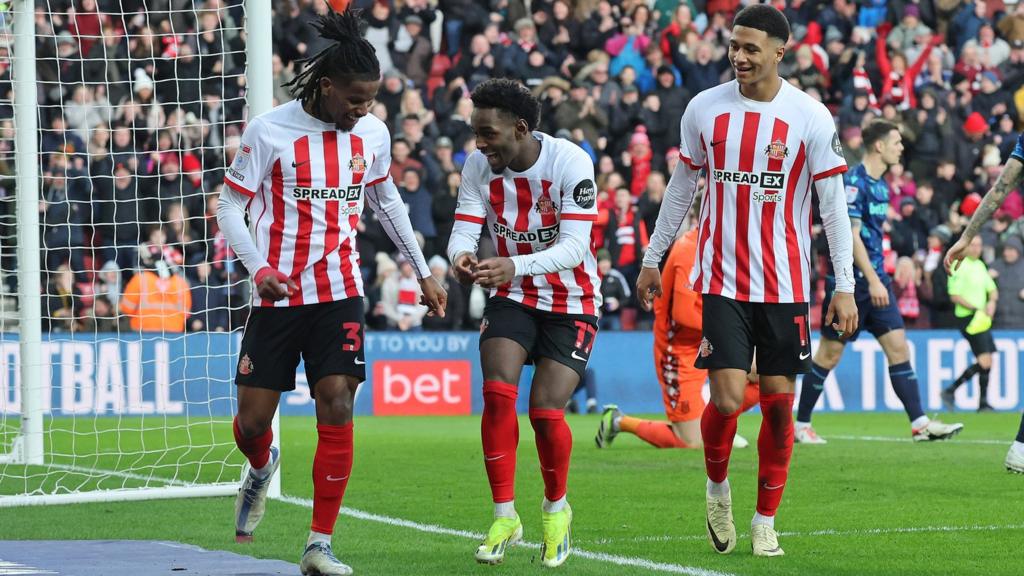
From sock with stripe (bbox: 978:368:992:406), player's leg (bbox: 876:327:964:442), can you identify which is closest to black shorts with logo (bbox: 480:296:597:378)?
player's leg (bbox: 876:327:964:442)

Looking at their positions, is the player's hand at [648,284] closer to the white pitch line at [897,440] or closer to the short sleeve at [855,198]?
the short sleeve at [855,198]

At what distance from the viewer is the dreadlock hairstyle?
5914mm

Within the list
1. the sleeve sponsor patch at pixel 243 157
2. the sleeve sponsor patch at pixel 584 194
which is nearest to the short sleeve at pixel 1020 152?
the sleeve sponsor patch at pixel 584 194

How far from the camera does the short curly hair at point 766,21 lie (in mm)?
6293

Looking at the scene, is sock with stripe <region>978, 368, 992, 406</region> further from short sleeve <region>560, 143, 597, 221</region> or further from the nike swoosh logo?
short sleeve <region>560, 143, 597, 221</region>

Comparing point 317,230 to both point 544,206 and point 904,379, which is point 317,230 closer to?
point 544,206

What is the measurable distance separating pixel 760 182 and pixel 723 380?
0.80 meters

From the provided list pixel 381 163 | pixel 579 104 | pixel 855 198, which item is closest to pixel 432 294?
pixel 381 163

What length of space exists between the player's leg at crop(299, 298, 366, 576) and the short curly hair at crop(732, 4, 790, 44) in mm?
1896

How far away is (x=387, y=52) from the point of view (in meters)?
21.4

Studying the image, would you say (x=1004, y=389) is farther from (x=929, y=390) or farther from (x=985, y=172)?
(x=985, y=172)

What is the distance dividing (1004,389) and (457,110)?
297 inches

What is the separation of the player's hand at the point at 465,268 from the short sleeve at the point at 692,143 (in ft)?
3.41

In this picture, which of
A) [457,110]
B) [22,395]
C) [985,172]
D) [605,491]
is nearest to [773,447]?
[605,491]
